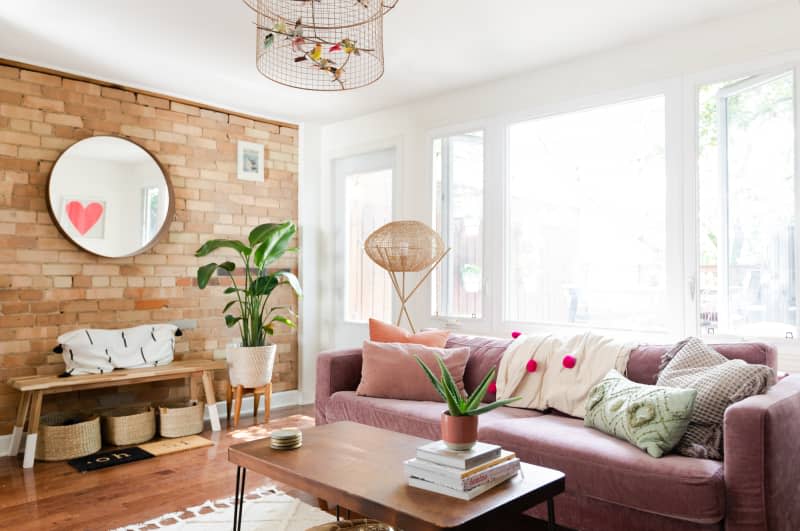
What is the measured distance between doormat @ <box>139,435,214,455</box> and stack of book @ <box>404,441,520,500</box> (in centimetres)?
258

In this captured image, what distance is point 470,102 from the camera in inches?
180

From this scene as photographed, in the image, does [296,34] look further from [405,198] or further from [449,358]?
[405,198]

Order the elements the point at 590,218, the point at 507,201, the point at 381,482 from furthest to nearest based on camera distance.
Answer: the point at 507,201
the point at 590,218
the point at 381,482

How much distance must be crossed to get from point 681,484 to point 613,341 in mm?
1082

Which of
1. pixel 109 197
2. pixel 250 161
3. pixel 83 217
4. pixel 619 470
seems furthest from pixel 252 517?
pixel 250 161

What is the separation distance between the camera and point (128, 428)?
4129 millimetres

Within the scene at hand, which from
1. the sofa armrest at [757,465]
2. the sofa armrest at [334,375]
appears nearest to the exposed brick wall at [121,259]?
the sofa armrest at [334,375]

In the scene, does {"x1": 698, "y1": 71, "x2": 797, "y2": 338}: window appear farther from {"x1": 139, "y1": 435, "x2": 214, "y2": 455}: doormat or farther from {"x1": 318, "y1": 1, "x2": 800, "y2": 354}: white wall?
{"x1": 139, "y1": 435, "x2": 214, "y2": 455}: doormat

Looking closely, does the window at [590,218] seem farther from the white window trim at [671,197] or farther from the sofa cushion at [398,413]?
the sofa cushion at [398,413]

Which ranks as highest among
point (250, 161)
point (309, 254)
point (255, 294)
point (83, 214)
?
point (250, 161)

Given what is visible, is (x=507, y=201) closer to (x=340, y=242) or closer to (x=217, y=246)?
(x=340, y=242)

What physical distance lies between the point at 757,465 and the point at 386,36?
2.79 m

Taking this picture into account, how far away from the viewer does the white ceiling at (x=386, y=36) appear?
3.22 metres

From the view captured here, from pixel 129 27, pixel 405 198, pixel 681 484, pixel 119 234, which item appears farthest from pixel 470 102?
pixel 681 484
